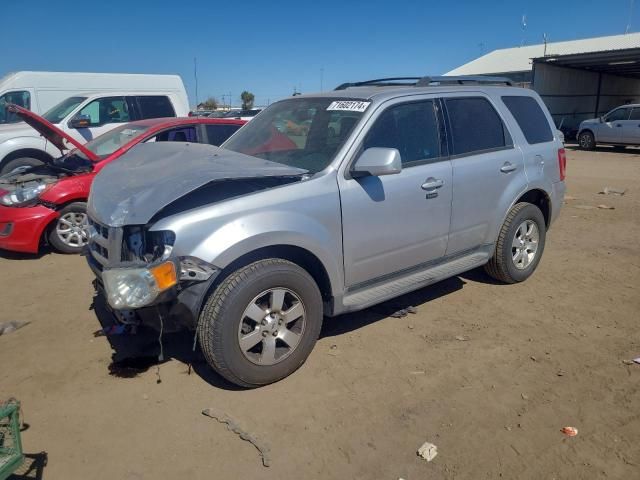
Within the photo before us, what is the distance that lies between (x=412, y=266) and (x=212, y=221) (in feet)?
5.77

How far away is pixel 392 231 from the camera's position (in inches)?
146

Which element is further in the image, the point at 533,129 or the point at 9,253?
the point at 9,253

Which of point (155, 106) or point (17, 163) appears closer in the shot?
point (17, 163)

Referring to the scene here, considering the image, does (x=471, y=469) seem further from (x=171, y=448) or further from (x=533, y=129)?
(x=533, y=129)

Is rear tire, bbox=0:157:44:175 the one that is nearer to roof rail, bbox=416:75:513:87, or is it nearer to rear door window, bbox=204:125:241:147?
rear door window, bbox=204:125:241:147

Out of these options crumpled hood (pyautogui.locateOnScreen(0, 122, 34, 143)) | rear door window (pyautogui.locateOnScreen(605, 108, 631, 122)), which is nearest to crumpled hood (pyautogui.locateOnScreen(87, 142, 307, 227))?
crumpled hood (pyautogui.locateOnScreen(0, 122, 34, 143))

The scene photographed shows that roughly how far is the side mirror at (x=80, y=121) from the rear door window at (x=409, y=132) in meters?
6.38

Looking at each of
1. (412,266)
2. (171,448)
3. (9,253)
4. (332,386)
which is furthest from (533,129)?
(9,253)

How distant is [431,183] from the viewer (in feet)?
12.8

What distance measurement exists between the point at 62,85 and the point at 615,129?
1807 cm

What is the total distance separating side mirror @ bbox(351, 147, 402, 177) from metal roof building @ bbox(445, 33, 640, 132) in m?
17.2

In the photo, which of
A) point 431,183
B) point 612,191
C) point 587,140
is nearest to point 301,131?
point 431,183

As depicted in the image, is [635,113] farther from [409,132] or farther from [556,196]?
[409,132]

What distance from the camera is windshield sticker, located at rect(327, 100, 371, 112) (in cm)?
372
